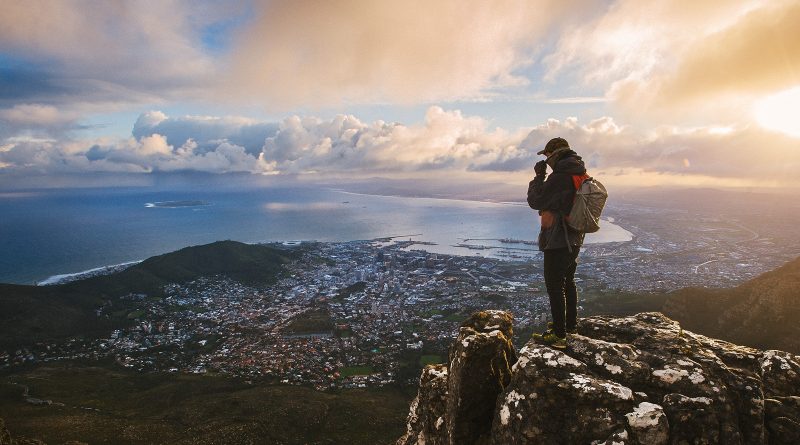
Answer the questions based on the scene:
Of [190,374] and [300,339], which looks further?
[300,339]

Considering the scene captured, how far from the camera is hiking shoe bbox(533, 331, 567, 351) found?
8.41 m

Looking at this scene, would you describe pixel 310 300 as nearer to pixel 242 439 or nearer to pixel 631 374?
pixel 242 439

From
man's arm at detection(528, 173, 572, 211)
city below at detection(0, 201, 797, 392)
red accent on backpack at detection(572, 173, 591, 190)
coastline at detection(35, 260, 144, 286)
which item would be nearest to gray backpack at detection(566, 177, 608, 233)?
red accent on backpack at detection(572, 173, 591, 190)

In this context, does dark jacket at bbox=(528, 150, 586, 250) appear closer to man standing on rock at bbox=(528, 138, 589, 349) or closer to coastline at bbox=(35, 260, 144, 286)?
man standing on rock at bbox=(528, 138, 589, 349)

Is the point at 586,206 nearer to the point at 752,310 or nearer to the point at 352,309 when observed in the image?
the point at 752,310

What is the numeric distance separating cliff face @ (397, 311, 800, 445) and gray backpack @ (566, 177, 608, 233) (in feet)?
8.54

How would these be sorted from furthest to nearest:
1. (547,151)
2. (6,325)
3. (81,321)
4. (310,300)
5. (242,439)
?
(310,300)
(81,321)
(6,325)
(242,439)
(547,151)

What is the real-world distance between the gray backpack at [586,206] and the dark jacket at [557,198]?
14 cm

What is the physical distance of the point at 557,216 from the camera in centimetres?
855

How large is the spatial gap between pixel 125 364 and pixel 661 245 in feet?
659

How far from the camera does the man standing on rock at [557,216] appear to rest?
8.38 metres

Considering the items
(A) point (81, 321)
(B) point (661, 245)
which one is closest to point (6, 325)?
(A) point (81, 321)

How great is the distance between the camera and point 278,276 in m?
129

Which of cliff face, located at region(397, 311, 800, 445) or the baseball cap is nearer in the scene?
cliff face, located at region(397, 311, 800, 445)
